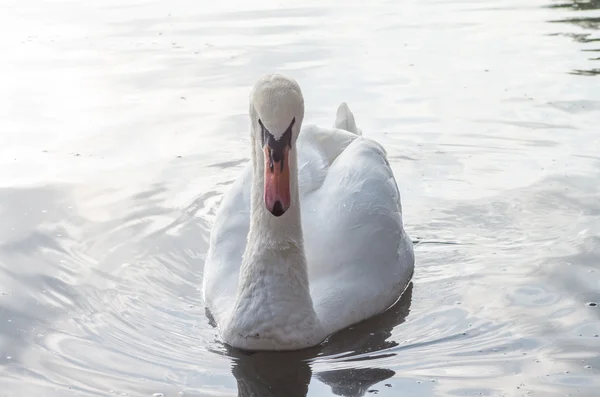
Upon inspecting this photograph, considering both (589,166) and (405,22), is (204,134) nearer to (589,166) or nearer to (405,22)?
(589,166)

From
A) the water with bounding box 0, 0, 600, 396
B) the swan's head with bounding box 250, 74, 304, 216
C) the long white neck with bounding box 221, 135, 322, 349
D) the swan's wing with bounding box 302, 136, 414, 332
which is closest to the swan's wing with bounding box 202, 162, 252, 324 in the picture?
the water with bounding box 0, 0, 600, 396

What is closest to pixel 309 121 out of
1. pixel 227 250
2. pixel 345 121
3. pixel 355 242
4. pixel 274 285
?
pixel 345 121

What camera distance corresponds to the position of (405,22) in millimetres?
16078

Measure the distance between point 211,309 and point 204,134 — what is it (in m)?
4.30

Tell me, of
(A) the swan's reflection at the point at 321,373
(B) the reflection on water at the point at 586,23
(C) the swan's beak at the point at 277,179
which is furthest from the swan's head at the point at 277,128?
(B) the reflection on water at the point at 586,23

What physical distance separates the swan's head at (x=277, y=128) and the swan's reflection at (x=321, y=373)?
3.49ft

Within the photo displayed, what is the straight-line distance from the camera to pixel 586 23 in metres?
15.9

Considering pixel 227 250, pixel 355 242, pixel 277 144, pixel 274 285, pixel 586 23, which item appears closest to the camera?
pixel 277 144

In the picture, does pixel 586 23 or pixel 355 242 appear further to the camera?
pixel 586 23

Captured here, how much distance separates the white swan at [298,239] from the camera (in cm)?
634

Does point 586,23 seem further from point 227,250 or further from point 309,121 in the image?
point 227,250

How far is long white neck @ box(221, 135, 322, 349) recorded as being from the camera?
672 cm

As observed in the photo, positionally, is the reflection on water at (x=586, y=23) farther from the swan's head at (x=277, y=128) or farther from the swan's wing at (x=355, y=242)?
the swan's head at (x=277, y=128)

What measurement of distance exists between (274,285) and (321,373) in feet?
2.19
